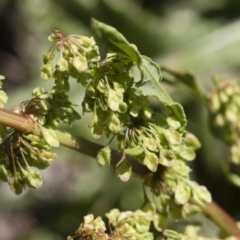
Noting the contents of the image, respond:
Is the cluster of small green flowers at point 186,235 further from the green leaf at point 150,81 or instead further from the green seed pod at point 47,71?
the green seed pod at point 47,71

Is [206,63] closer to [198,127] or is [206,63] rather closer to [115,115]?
[198,127]

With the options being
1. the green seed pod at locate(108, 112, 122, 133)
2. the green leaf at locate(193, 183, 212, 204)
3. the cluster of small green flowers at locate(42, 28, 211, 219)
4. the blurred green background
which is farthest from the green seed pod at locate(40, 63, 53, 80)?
the blurred green background

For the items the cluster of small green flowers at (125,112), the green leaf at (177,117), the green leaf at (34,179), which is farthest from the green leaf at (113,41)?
the green leaf at (34,179)

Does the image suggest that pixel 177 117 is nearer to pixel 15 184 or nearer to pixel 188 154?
pixel 188 154

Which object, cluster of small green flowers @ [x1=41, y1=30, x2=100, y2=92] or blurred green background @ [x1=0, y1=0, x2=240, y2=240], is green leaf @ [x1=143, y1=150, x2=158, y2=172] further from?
blurred green background @ [x1=0, y1=0, x2=240, y2=240]

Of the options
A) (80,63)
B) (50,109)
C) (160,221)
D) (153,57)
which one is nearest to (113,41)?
(80,63)
